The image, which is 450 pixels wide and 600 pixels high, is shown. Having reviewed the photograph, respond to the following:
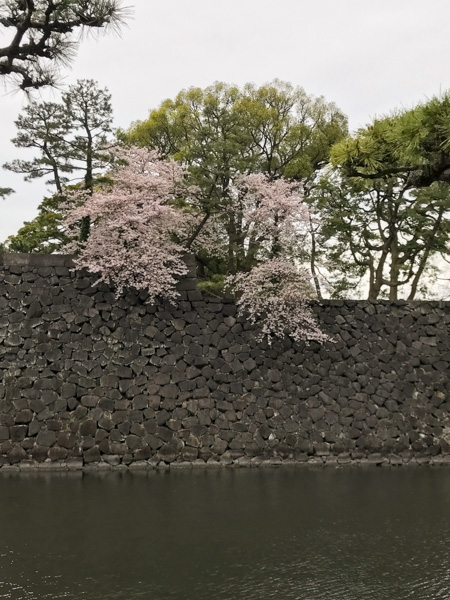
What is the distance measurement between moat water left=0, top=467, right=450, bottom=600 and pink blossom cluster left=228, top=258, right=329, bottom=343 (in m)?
3.45

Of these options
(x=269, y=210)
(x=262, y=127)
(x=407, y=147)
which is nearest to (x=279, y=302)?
(x=269, y=210)

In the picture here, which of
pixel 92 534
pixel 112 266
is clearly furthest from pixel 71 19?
pixel 92 534

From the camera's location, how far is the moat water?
18.6 feet

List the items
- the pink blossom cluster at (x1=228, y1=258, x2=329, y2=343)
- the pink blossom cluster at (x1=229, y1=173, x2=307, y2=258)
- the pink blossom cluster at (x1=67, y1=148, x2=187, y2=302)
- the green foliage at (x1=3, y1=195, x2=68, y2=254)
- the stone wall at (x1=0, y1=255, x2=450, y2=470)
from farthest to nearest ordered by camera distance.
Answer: the green foliage at (x1=3, y1=195, x2=68, y2=254) → the pink blossom cluster at (x1=229, y1=173, x2=307, y2=258) → the pink blossom cluster at (x1=228, y1=258, x2=329, y2=343) → the pink blossom cluster at (x1=67, y1=148, x2=187, y2=302) → the stone wall at (x1=0, y1=255, x2=450, y2=470)

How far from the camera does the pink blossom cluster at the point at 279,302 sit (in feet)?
43.6

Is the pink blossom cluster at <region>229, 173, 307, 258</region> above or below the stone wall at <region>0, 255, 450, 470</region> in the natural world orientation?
above

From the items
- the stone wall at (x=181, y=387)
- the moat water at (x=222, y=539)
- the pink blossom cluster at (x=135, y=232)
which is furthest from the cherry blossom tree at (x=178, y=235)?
the moat water at (x=222, y=539)

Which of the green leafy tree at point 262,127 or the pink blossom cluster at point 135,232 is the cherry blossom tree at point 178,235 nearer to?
the pink blossom cluster at point 135,232

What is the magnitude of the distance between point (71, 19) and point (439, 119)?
652 centimetres

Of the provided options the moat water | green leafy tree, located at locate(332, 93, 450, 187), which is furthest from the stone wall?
green leafy tree, located at locate(332, 93, 450, 187)

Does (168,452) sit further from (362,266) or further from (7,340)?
(362,266)

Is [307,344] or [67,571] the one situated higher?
[307,344]

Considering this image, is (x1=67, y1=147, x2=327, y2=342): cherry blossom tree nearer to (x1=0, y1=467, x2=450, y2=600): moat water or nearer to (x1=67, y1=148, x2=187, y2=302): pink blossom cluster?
(x1=67, y1=148, x2=187, y2=302): pink blossom cluster

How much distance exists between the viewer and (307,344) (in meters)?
13.4
